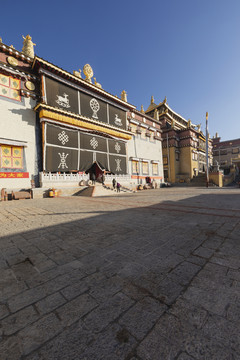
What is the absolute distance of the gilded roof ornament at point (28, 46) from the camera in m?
12.4

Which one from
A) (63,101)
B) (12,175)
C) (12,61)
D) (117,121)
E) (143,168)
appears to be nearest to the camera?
(12,175)

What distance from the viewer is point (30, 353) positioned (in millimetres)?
871

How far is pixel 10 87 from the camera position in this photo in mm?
10930

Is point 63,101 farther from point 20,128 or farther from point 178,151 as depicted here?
point 178,151

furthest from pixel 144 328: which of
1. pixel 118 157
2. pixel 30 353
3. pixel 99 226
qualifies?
pixel 118 157

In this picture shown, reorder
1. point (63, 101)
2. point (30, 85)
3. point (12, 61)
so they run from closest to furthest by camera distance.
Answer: point (12, 61) → point (30, 85) → point (63, 101)

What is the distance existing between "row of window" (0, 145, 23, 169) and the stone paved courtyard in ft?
32.8

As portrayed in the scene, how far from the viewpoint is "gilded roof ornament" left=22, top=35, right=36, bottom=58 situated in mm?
12414

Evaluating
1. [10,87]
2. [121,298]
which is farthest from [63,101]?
[121,298]

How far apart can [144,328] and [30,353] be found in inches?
28.2

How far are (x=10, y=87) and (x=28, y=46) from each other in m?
4.88

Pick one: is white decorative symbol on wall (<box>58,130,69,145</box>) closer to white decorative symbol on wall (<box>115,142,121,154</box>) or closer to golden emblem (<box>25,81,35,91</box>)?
golden emblem (<box>25,81,35,91</box>)

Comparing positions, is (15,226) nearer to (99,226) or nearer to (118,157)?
(99,226)

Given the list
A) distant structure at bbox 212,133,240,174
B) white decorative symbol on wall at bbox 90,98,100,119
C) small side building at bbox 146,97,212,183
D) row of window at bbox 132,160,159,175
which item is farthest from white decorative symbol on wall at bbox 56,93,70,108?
distant structure at bbox 212,133,240,174
